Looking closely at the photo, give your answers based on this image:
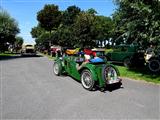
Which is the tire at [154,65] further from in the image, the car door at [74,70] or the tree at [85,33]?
the tree at [85,33]

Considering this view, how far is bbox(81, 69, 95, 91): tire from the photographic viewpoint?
996 cm

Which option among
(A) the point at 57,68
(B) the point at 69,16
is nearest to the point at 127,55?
(A) the point at 57,68

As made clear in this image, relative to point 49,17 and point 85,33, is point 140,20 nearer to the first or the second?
point 85,33

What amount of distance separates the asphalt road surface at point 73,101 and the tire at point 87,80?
8.7 inches

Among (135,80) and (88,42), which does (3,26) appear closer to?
(88,42)

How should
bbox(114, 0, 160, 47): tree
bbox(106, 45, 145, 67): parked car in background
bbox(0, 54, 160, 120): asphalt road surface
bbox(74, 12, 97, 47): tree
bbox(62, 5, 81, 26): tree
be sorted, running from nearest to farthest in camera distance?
bbox(0, 54, 160, 120): asphalt road surface → bbox(114, 0, 160, 47): tree → bbox(106, 45, 145, 67): parked car in background → bbox(74, 12, 97, 47): tree → bbox(62, 5, 81, 26): tree

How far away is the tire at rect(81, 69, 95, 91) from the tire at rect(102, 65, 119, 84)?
0.49 meters

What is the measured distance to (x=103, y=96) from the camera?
9.15 metres

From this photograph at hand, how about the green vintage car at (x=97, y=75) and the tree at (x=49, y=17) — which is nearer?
the green vintage car at (x=97, y=75)

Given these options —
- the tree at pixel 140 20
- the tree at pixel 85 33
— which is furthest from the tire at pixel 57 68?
the tree at pixel 85 33

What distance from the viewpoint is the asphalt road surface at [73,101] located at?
23.3ft

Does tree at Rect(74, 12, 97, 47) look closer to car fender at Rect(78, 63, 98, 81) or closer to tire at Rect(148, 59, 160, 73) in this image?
tire at Rect(148, 59, 160, 73)

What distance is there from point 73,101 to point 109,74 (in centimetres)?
226

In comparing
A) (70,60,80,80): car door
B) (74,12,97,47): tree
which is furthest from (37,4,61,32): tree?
(70,60,80,80): car door
